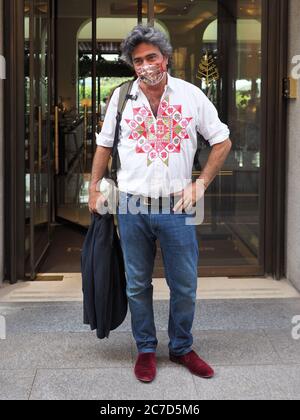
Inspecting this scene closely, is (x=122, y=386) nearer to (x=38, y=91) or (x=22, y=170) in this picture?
(x=22, y=170)

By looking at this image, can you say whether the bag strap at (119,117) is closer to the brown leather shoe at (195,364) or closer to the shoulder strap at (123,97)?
the shoulder strap at (123,97)

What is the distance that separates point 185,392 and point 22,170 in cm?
259

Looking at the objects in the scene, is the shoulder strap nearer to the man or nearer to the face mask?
the man

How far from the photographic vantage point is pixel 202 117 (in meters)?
3.45

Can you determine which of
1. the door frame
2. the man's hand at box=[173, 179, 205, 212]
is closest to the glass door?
the door frame

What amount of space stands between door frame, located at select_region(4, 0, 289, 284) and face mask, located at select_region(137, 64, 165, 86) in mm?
2099

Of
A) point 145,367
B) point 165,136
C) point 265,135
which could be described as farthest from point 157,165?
point 265,135

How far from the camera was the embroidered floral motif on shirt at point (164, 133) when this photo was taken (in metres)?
3.41

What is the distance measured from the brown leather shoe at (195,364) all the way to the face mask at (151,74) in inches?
56.7

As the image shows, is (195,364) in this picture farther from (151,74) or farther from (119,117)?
(151,74)

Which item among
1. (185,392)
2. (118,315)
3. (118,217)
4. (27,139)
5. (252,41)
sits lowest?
(185,392)

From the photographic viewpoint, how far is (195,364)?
3609 mm

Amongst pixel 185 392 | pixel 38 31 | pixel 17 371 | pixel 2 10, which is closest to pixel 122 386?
pixel 185 392

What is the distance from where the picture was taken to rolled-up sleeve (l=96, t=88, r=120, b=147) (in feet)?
11.5
